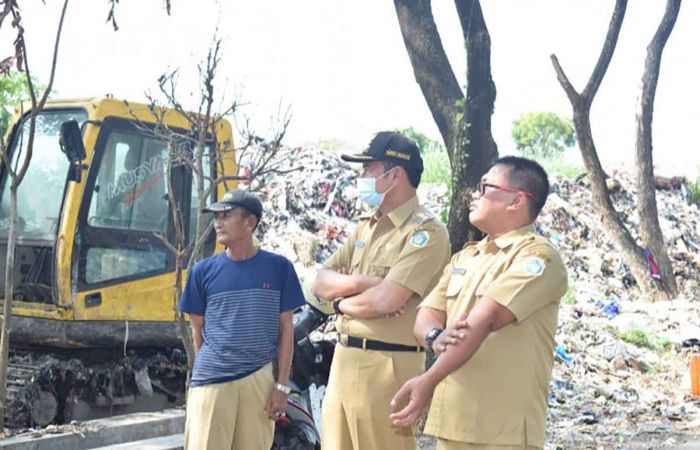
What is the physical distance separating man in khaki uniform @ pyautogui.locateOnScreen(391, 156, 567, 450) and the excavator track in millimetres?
4147

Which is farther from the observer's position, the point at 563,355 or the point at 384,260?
the point at 563,355

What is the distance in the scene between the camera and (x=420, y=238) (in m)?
4.25

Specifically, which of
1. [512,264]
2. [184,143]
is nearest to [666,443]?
[184,143]

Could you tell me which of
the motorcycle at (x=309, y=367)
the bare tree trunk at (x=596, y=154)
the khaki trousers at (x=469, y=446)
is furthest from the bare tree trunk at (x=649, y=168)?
the khaki trousers at (x=469, y=446)

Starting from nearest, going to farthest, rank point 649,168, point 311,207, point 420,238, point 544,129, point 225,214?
point 420,238 < point 225,214 < point 649,168 < point 311,207 < point 544,129

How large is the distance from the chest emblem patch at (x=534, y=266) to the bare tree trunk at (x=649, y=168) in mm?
12759

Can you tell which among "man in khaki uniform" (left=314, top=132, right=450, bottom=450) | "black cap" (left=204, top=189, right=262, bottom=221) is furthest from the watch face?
"black cap" (left=204, top=189, right=262, bottom=221)

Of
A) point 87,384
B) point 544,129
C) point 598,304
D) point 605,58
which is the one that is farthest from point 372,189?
point 544,129

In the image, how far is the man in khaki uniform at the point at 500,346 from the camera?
317 centimetres

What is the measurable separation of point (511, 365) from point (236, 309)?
5.04ft

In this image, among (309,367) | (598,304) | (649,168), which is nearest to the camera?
(309,367)

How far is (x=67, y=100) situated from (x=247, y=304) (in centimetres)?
371

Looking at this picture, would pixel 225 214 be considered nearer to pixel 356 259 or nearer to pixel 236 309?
pixel 236 309

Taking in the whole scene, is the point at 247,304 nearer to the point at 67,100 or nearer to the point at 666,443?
the point at 67,100
